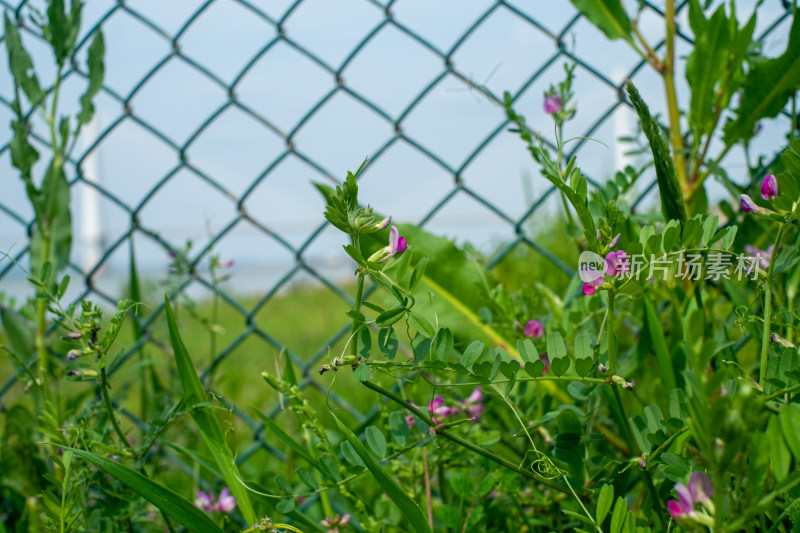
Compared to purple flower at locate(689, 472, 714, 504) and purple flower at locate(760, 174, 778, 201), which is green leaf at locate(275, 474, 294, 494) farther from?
purple flower at locate(760, 174, 778, 201)

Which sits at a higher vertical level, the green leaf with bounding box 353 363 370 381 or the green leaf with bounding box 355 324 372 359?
the green leaf with bounding box 355 324 372 359

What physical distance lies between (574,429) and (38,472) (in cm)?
71

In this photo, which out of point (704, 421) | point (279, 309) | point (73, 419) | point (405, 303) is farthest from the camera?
point (279, 309)

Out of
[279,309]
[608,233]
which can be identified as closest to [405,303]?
[608,233]

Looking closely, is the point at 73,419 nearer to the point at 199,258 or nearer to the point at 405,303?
the point at 199,258

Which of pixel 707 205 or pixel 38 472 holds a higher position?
pixel 707 205

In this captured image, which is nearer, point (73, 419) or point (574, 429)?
point (574, 429)

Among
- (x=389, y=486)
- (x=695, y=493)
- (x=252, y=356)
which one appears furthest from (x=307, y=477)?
(x=252, y=356)

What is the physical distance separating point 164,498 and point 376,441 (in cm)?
19

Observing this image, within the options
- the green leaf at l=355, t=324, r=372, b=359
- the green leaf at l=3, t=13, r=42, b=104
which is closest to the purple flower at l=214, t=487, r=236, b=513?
the green leaf at l=355, t=324, r=372, b=359

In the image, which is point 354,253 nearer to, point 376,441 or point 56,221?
point 376,441

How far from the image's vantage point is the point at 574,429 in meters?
0.62

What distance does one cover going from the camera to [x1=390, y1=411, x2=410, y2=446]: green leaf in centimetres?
63

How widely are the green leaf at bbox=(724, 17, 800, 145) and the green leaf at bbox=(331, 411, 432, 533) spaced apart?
2.21 ft
